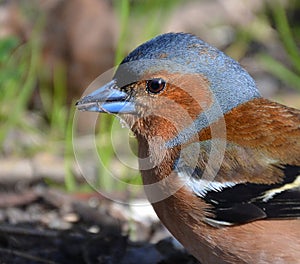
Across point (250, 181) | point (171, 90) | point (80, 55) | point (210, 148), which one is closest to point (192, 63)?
point (171, 90)

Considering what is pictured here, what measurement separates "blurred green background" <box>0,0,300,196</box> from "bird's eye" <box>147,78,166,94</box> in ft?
4.42

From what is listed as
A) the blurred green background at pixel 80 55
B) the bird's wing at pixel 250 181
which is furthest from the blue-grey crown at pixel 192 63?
the blurred green background at pixel 80 55

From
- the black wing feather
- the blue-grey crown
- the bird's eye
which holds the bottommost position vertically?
the black wing feather

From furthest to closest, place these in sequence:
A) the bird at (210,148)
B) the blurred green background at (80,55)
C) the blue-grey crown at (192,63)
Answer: the blurred green background at (80,55) < the blue-grey crown at (192,63) < the bird at (210,148)

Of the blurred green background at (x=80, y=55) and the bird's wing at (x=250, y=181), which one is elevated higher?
the blurred green background at (x=80, y=55)

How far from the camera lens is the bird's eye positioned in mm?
4020

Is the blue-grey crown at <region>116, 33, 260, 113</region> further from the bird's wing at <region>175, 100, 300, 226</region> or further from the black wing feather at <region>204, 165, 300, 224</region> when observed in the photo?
the black wing feather at <region>204, 165, 300, 224</region>

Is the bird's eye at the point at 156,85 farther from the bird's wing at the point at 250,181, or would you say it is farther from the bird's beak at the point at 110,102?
the bird's wing at the point at 250,181

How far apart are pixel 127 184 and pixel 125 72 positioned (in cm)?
172

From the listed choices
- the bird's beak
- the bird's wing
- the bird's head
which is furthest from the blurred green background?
the bird's wing

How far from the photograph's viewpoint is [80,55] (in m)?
6.97

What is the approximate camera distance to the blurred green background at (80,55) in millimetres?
5820

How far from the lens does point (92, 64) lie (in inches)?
272

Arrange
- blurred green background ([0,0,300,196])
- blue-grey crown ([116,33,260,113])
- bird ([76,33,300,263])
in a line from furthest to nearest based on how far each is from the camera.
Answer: blurred green background ([0,0,300,196]), blue-grey crown ([116,33,260,113]), bird ([76,33,300,263])
